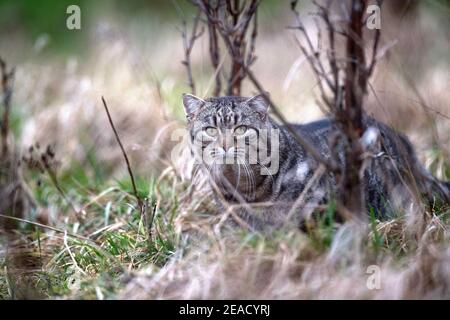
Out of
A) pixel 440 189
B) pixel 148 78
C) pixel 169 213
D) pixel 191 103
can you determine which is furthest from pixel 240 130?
pixel 148 78

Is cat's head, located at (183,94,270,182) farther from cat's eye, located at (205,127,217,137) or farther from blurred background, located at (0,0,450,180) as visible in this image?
blurred background, located at (0,0,450,180)

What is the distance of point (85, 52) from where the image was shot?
6.70 metres

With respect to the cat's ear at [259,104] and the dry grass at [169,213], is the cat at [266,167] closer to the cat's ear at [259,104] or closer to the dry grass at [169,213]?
the cat's ear at [259,104]

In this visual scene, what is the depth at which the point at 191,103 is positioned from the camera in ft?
10.3

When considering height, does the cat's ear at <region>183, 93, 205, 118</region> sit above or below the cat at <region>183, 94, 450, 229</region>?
above

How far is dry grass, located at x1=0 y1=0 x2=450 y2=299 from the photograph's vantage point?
2.50m

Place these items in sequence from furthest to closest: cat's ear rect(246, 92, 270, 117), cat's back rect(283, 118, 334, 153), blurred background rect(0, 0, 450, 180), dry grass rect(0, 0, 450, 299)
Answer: blurred background rect(0, 0, 450, 180), cat's back rect(283, 118, 334, 153), cat's ear rect(246, 92, 270, 117), dry grass rect(0, 0, 450, 299)

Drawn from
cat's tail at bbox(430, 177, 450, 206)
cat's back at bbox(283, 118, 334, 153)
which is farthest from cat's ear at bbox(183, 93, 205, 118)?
cat's tail at bbox(430, 177, 450, 206)

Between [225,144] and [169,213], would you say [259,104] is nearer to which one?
[225,144]

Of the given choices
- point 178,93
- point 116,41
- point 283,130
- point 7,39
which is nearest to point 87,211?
point 283,130

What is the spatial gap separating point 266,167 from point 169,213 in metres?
0.72

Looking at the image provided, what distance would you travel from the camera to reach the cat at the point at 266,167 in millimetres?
2936

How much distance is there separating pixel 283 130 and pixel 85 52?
3.98 m

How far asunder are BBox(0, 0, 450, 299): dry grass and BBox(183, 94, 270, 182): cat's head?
30 centimetres
